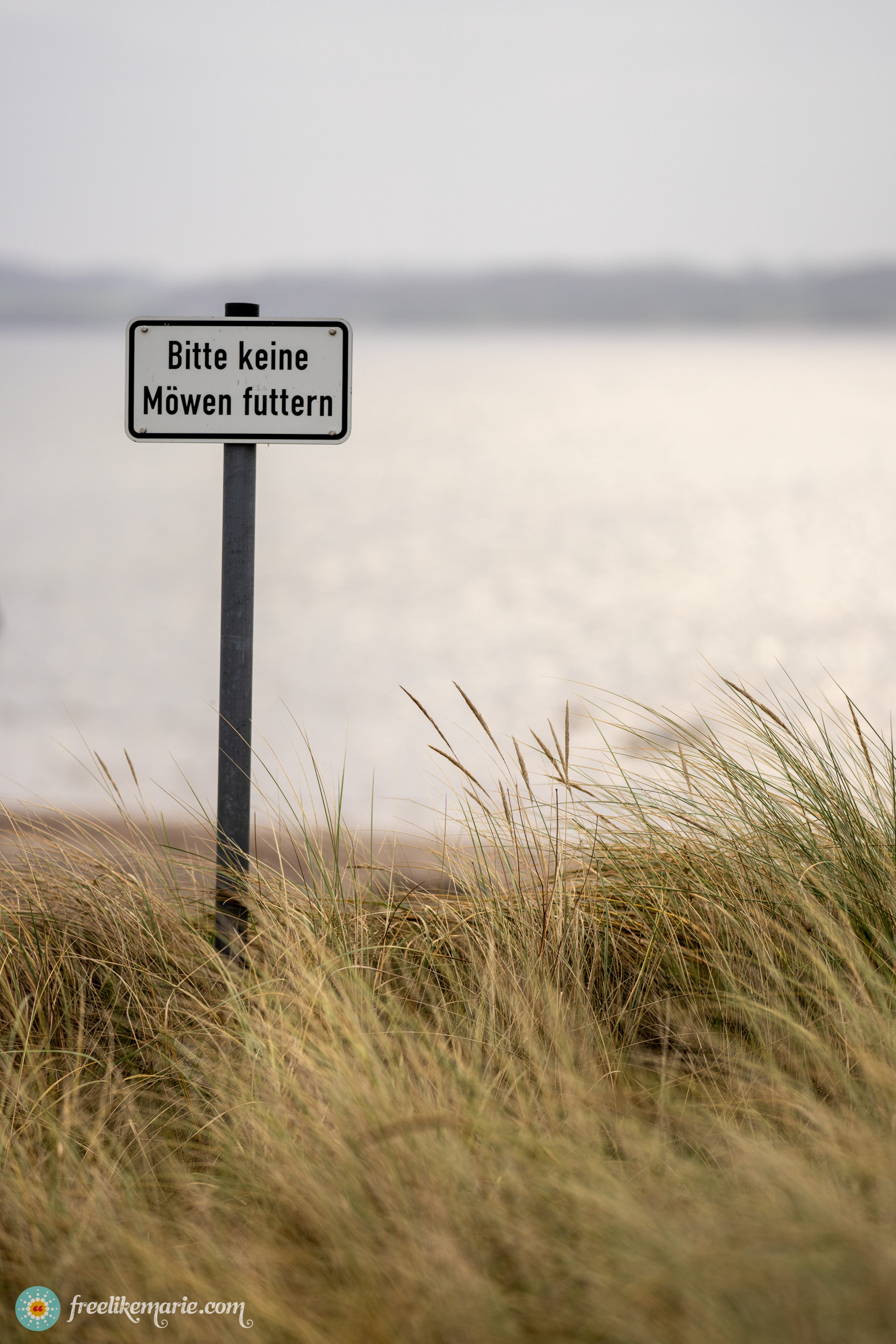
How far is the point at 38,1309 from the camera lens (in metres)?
1.56

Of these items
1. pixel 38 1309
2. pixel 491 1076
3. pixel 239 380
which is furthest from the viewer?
pixel 239 380

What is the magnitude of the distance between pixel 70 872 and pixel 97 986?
401mm

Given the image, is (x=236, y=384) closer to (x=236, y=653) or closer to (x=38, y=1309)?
(x=236, y=653)

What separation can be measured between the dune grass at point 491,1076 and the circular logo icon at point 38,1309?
3 cm

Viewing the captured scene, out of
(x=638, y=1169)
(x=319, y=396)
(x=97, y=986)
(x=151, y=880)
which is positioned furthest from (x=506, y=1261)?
(x=319, y=396)

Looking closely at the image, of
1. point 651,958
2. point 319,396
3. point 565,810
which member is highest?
point 319,396

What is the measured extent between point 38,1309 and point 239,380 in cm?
223

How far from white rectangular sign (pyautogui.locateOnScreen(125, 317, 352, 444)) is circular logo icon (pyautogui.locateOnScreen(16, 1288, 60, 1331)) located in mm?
2058

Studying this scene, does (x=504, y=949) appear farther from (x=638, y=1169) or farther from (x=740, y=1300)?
(x=740, y=1300)

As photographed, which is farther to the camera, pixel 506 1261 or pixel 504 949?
pixel 504 949

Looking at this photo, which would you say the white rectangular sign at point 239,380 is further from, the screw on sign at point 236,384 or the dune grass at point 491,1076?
the dune grass at point 491,1076

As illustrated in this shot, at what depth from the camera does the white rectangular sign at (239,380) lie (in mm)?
2746

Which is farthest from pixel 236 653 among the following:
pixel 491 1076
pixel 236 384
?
pixel 491 1076

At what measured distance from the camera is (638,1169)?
1.68 metres
